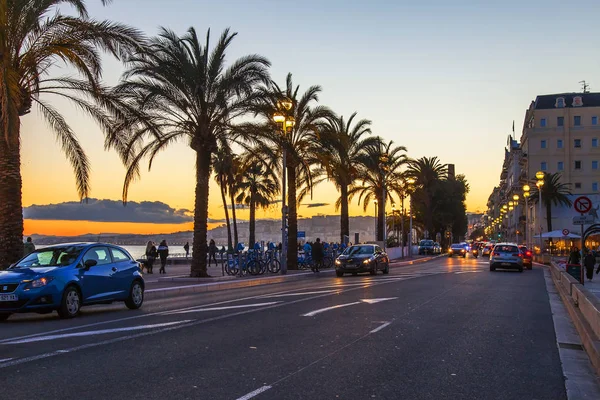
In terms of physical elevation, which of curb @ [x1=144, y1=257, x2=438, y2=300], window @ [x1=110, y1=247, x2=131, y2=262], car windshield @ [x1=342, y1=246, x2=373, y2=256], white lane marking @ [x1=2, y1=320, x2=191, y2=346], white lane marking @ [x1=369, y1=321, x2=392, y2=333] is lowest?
curb @ [x1=144, y1=257, x2=438, y2=300]

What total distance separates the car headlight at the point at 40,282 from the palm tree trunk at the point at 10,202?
18.5 ft

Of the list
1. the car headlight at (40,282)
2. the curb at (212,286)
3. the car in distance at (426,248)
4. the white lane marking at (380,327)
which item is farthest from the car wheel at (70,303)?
the car in distance at (426,248)

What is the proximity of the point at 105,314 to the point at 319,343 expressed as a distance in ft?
22.2

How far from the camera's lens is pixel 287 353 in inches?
363

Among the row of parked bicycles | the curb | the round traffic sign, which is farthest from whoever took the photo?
the row of parked bicycles

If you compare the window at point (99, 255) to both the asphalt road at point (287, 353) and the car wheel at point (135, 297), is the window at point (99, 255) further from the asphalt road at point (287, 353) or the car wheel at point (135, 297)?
the asphalt road at point (287, 353)

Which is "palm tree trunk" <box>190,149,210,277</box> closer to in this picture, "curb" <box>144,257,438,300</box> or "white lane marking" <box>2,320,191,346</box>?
"curb" <box>144,257,438,300</box>

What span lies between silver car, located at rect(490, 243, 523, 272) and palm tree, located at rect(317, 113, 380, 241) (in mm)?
9790

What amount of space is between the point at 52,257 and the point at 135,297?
2399 mm

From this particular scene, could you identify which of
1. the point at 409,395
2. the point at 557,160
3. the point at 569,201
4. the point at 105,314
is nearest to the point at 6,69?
the point at 105,314

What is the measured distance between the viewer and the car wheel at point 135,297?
52.6 ft

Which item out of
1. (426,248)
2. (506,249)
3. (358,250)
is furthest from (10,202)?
→ (426,248)

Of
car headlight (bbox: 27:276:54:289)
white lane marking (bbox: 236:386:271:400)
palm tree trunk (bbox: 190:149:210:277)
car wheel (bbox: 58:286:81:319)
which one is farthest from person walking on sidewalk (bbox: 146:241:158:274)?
white lane marking (bbox: 236:386:271:400)

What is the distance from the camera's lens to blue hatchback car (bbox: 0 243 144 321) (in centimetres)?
1318
